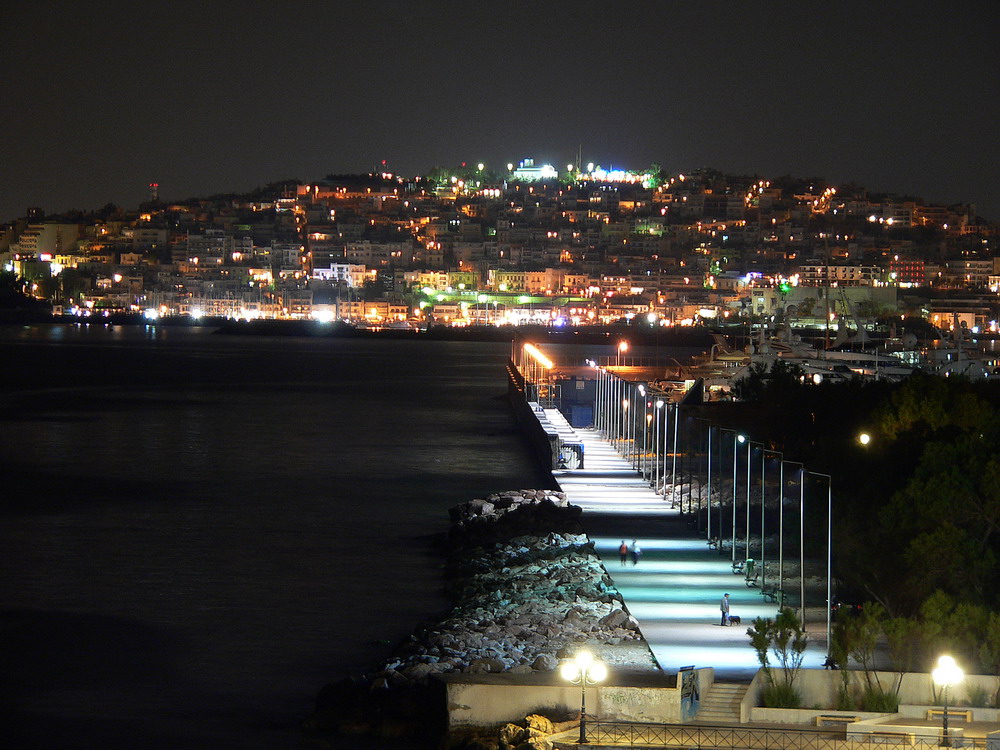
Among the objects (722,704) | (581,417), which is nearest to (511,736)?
(722,704)

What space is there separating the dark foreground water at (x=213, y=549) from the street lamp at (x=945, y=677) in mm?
3528

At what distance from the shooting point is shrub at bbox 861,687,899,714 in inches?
279

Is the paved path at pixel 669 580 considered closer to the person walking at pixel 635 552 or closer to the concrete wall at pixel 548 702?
the person walking at pixel 635 552

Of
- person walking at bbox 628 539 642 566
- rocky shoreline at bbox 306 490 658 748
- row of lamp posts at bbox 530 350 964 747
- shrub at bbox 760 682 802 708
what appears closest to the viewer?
row of lamp posts at bbox 530 350 964 747

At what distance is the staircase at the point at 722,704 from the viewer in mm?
7207

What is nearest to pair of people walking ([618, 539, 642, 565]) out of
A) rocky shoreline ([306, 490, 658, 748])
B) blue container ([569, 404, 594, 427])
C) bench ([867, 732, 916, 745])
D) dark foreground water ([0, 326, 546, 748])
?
rocky shoreline ([306, 490, 658, 748])

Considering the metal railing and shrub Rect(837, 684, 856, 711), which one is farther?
shrub Rect(837, 684, 856, 711)

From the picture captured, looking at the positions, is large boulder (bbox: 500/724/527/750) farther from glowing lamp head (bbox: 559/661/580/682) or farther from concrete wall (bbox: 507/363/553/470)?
concrete wall (bbox: 507/363/553/470)

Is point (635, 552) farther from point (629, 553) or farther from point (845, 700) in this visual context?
point (845, 700)

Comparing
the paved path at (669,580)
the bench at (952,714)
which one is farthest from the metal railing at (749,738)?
the paved path at (669,580)

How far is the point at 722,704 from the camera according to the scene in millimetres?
7387

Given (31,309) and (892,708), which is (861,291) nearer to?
(31,309)

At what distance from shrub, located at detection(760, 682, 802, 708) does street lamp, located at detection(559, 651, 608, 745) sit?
31.4 inches

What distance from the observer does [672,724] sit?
23.1 feet
